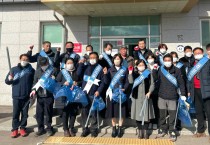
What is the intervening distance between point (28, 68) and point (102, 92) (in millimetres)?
1900

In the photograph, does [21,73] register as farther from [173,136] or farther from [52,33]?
[52,33]

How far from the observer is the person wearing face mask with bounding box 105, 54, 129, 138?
570cm

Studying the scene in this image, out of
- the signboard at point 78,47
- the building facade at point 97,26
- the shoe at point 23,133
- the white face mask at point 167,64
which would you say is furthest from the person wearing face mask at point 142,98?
the signboard at point 78,47

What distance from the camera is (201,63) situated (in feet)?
18.0

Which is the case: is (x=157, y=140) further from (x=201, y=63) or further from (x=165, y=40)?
(x=165, y=40)

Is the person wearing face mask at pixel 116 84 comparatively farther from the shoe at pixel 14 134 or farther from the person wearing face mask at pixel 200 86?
the shoe at pixel 14 134

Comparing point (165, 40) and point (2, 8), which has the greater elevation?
point (2, 8)

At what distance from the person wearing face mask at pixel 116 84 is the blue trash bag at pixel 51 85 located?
1183mm

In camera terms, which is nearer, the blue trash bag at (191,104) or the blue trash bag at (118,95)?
the blue trash bag at (118,95)

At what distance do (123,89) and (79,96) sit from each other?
3.32 feet

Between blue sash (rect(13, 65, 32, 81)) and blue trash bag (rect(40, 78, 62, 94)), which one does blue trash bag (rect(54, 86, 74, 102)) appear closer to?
blue trash bag (rect(40, 78, 62, 94))

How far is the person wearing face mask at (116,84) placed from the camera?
225 inches

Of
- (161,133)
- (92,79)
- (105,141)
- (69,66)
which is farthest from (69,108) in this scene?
(161,133)

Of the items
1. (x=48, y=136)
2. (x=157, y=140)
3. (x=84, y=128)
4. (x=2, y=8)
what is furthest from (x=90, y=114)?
(x=2, y=8)
